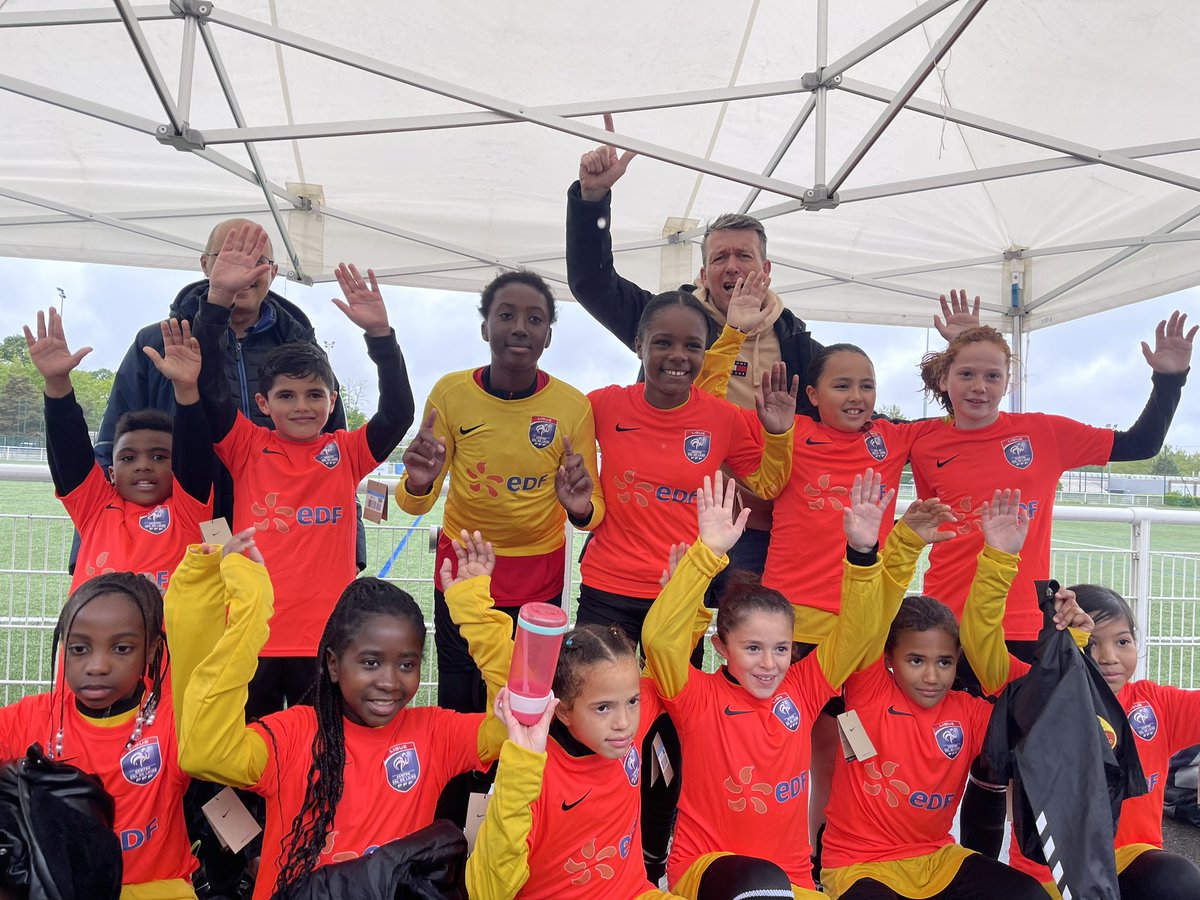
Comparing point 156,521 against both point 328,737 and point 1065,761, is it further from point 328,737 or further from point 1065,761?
point 1065,761

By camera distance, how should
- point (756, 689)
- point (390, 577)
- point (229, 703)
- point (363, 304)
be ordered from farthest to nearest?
point (390, 577) < point (363, 304) < point (756, 689) < point (229, 703)

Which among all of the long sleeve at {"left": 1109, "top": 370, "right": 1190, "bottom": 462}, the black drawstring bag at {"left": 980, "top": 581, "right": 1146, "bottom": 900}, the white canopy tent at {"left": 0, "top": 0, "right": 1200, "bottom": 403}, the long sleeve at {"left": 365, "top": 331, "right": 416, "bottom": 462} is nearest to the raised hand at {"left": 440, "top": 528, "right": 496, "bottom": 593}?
the long sleeve at {"left": 365, "top": 331, "right": 416, "bottom": 462}

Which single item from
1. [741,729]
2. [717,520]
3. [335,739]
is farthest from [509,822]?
[717,520]

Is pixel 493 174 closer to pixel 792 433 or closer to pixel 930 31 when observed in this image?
pixel 930 31

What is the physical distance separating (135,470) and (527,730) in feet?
5.52

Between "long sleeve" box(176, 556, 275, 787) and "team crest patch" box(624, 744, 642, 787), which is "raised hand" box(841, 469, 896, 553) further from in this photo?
"long sleeve" box(176, 556, 275, 787)

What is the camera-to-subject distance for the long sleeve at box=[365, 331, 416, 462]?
282 cm

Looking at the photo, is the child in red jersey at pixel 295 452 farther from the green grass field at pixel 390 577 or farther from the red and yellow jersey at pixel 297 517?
the green grass field at pixel 390 577

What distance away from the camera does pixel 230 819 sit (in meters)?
2.13

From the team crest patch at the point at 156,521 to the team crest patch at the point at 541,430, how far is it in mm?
1200

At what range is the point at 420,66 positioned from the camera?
451 cm

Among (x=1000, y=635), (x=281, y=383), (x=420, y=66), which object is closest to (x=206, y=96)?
(x=420, y=66)

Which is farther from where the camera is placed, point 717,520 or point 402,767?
point 717,520

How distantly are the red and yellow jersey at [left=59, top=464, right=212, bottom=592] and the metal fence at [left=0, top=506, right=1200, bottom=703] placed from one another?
808 mm
